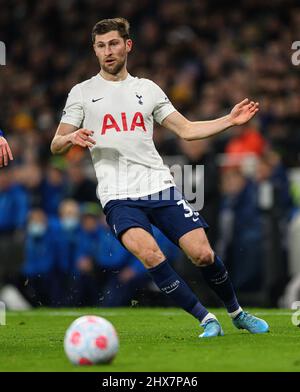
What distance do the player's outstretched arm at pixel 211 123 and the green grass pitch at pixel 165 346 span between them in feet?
5.81

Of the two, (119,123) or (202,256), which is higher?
(119,123)

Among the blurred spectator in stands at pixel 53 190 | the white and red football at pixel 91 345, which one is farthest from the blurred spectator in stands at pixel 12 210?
the white and red football at pixel 91 345

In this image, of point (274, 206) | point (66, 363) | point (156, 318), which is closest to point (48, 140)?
point (274, 206)

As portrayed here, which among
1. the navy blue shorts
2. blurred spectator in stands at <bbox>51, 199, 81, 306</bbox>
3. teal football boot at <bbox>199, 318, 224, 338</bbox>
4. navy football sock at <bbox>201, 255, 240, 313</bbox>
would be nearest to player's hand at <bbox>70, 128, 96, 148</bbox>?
the navy blue shorts

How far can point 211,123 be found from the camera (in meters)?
9.32

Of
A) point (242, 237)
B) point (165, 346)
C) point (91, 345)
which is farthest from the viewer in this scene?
point (242, 237)

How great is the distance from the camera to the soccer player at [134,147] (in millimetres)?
9109

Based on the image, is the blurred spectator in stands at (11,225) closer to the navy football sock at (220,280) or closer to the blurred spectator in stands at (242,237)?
the blurred spectator in stands at (242,237)

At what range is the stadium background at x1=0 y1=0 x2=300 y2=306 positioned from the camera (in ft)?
50.1

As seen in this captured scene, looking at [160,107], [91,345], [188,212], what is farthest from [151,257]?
[91,345]

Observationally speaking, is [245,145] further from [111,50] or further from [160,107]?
[111,50]

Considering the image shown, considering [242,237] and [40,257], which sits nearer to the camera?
[242,237]

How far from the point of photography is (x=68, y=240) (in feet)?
52.4

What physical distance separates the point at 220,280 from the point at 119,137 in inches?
59.8
